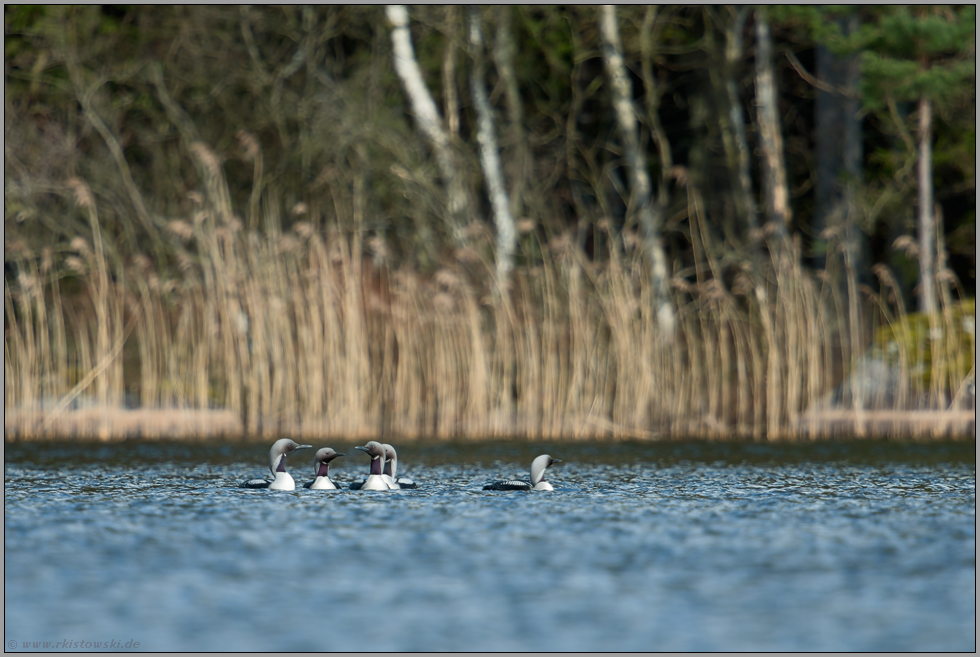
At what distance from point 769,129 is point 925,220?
8.15ft

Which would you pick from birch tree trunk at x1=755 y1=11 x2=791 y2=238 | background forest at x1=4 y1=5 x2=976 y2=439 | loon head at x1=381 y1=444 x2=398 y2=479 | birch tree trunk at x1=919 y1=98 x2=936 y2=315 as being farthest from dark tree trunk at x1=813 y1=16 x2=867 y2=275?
loon head at x1=381 y1=444 x2=398 y2=479

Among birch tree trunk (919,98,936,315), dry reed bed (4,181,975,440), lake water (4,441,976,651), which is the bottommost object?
lake water (4,441,976,651)

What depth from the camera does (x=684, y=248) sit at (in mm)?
20500

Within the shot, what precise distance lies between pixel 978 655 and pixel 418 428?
757 centimetres

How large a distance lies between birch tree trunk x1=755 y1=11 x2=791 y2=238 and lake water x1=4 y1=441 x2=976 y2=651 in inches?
313

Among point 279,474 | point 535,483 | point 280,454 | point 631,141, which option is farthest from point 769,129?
point 279,474

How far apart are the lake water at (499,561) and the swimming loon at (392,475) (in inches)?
7.1

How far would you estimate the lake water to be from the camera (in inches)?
179

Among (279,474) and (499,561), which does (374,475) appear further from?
(499,561)

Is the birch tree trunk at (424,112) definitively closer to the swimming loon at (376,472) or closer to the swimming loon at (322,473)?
the swimming loon at (322,473)

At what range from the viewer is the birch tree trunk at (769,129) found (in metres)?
16.5

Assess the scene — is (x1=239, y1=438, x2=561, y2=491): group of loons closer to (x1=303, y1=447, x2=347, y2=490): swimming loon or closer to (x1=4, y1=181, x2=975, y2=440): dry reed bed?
(x1=303, y1=447, x2=347, y2=490): swimming loon

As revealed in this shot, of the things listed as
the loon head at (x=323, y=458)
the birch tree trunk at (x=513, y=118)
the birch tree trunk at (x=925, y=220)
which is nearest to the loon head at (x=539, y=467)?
the loon head at (x=323, y=458)

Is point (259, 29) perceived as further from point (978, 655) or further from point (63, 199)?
point (978, 655)
